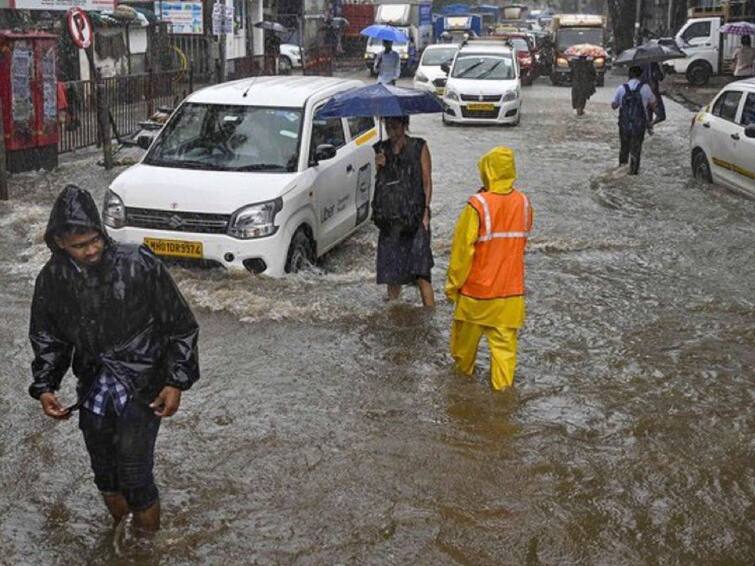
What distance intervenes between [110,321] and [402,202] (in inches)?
162

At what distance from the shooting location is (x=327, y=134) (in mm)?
9766

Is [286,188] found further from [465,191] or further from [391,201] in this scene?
[465,191]

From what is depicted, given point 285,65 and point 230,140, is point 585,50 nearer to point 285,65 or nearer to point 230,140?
point 285,65

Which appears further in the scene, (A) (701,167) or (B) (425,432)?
(A) (701,167)

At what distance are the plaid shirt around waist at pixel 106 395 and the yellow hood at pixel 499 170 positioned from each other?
283 cm

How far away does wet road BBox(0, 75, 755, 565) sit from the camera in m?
4.81

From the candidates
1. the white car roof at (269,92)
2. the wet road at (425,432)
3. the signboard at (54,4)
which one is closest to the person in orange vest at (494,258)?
the wet road at (425,432)

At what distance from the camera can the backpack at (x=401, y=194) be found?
25.6 ft

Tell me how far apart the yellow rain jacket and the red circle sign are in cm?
1001

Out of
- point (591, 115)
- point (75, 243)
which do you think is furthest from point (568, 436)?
point (591, 115)

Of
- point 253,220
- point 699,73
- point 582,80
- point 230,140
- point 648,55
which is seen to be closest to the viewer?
point 253,220

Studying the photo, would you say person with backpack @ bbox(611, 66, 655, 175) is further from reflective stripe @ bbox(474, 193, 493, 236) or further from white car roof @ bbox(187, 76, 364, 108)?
reflective stripe @ bbox(474, 193, 493, 236)

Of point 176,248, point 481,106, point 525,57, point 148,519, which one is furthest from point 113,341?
point 525,57

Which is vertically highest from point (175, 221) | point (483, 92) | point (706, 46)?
point (706, 46)
